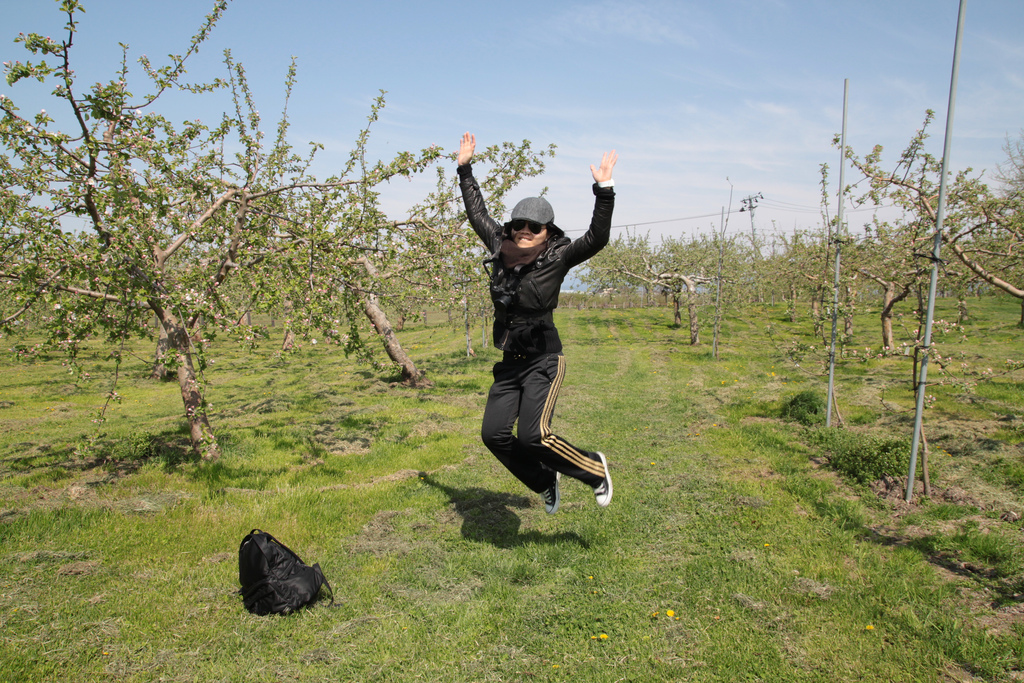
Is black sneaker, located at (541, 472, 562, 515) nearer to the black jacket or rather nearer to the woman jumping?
the woman jumping

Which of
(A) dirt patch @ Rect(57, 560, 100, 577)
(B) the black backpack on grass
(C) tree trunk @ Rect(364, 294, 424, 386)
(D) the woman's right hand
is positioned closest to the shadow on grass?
(B) the black backpack on grass

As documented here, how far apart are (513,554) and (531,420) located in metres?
1.38

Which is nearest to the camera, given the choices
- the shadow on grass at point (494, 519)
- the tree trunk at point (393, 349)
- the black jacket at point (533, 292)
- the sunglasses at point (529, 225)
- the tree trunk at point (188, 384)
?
the black jacket at point (533, 292)

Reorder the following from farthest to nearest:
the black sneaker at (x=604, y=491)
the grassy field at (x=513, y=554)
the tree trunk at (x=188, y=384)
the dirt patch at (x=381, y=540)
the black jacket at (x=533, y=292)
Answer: the tree trunk at (x=188, y=384) → the dirt patch at (x=381, y=540) → the black sneaker at (x=604, y=491) → the black jacket at (x=533, y=292) → the grassy field at (x=513, y=554)

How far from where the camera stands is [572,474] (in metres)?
5.32

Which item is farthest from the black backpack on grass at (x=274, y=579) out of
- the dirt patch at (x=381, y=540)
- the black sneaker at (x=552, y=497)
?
the black sneaker at (x=552, y=497)

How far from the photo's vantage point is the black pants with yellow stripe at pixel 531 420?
200 inches

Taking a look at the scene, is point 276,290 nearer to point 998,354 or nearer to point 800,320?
point 998,354

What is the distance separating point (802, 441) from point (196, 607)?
8781 millimetres

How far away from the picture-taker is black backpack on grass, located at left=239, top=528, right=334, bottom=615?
4539 mm

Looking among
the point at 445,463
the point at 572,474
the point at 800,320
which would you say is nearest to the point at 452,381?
the point at 445,463

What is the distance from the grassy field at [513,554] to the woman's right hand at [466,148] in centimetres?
366

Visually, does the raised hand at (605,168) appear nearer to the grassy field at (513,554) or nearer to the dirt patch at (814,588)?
the grassy field at (513,554)

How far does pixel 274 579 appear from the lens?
4.62 metres
